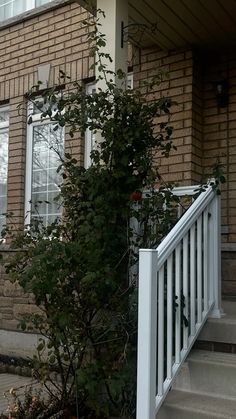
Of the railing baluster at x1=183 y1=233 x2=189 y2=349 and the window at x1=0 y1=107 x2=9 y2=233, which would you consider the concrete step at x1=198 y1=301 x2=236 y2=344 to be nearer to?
the railing baluster at x1=183 y1=233 x2=189 y2=349

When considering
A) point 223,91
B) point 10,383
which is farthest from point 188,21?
point 10,383

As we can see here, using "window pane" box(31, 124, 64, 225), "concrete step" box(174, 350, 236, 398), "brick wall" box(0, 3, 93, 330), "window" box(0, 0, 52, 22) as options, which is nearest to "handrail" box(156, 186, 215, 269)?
"concrete step" box(174, 350, 236, 398)

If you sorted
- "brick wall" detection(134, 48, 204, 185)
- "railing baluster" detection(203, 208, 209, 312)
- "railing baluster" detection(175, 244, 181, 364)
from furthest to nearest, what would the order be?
"brick wall" detection(134, 48, 204, 185) < "railing baluster" detection(203, 208, 209, 312) < "railing baluster" detection(175, 244, 181, 364)

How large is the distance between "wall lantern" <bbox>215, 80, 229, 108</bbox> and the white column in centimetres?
141

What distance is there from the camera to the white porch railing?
3002 millimetres

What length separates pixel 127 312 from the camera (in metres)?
3.75

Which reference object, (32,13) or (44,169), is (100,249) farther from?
(32,13)

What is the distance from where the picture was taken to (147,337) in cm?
299

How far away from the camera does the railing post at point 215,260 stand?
386cm

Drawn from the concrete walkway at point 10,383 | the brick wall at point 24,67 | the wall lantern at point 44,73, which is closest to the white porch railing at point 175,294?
the concrete walkway at point 10,383

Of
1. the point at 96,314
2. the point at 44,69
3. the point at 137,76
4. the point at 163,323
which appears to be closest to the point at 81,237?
the point at 96,314

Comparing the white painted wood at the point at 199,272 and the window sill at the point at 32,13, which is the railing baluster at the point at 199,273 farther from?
the window sill at the point at 32,13

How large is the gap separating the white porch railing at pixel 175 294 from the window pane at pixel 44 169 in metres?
2.71

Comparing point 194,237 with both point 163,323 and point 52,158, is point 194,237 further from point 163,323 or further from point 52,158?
point 52,158
